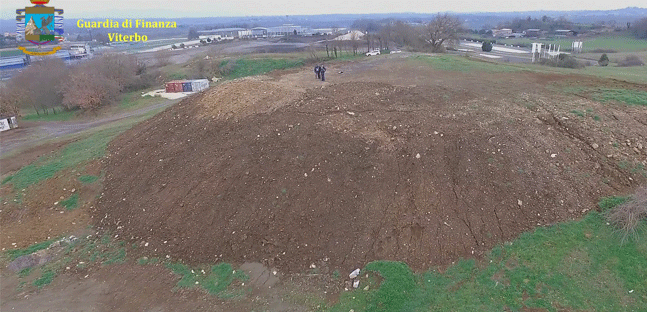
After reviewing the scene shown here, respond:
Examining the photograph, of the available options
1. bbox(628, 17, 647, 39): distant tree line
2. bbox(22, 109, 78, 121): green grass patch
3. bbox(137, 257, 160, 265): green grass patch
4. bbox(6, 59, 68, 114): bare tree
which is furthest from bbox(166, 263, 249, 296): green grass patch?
bbox(628, 17, 647, 39): distant tree line

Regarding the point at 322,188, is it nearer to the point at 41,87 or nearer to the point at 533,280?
the point at 533,280

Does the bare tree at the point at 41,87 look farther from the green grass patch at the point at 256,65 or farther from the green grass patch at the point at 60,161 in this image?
the green grass patch at the point at 256,65

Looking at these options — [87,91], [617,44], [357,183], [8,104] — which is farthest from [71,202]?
[617,44]

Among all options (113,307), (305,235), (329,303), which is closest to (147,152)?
(113,307)

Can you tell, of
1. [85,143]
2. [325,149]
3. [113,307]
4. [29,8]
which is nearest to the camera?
[113,307]

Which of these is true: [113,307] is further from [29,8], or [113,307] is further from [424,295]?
[29,8]

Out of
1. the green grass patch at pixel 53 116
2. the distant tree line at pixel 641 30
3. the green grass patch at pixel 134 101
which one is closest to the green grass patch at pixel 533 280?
the green grass patch at pixel 134 101

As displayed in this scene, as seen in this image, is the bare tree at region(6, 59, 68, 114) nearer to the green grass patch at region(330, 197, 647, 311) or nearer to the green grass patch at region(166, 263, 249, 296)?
the green grass patch at region(166, 263, 249, 296)
